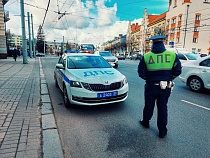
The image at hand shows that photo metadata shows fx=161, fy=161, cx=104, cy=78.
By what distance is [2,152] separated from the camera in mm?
2572

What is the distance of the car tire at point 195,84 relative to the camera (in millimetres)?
6550

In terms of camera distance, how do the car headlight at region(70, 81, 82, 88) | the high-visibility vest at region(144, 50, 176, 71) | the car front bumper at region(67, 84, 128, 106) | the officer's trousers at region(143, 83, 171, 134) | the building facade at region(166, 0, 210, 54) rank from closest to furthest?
the high-visibility vest at region(144, 50, 176, 71)
the officer's trousers at region(143, 83, 171, 134)
the car front bumper at region(67, 84, 128, 106)
the car headlight at region(70, 81, 82, 88)
the building facade at region(166, 0, 210, 54)

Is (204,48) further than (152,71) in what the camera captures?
Yes

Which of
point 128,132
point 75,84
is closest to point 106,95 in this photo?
point 75,84

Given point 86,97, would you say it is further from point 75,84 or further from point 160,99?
point 160,99

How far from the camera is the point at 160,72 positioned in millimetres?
2990

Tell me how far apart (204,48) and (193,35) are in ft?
12.9

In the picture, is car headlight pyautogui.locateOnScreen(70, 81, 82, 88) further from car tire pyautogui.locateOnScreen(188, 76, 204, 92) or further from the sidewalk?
car tire pyautogui.locateOnScreen(188, 76, 204, 92)

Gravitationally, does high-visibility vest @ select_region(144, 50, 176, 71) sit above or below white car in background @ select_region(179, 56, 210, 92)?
above

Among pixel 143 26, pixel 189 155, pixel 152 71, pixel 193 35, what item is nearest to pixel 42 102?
pixel 152 71

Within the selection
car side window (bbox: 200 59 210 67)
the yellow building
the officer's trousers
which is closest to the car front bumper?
the officer's trousers

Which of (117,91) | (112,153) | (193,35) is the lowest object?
(112,153)

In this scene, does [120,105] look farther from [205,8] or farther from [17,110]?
[205,8]

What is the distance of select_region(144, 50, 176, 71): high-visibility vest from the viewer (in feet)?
9.59
